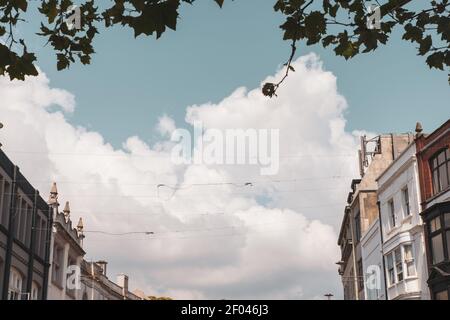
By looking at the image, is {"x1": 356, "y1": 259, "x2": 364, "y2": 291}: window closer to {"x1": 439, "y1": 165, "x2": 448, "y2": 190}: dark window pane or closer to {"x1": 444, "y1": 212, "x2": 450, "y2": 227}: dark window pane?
{"x1": 439, "y1": 165, "x2": 448, "y2": 190}: dark window pane

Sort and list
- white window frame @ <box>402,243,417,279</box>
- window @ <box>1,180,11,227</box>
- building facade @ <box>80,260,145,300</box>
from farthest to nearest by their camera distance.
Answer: building facade @ <box>80,260,145,300</box>
window @ <box>1,180,11,227</box>
white window frame @ <box>402,243,417,279</box>

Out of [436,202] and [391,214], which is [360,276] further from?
[436,202]

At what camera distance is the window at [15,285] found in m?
33.0

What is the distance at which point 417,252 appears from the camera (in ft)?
103

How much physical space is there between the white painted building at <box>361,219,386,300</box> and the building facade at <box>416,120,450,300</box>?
622cm

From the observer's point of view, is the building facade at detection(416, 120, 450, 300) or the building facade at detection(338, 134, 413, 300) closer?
the building facade at detection(416, 120, 450, 300)

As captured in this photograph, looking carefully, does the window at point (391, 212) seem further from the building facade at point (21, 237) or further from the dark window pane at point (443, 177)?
the building facade at point (21, 237)

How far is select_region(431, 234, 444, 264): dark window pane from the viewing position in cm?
2902

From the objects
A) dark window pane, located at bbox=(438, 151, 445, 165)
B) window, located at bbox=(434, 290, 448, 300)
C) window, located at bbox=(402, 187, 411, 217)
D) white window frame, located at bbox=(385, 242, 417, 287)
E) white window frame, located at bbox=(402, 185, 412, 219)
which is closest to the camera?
window, located at bbox=(434, 290, 448, 300)

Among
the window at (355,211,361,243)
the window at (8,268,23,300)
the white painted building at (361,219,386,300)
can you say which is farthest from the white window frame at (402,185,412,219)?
the window at (8,268,23,300)

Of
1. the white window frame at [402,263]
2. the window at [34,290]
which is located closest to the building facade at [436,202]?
the white window frame at [402,263]

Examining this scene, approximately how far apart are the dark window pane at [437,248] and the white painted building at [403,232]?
1003 millimetres
